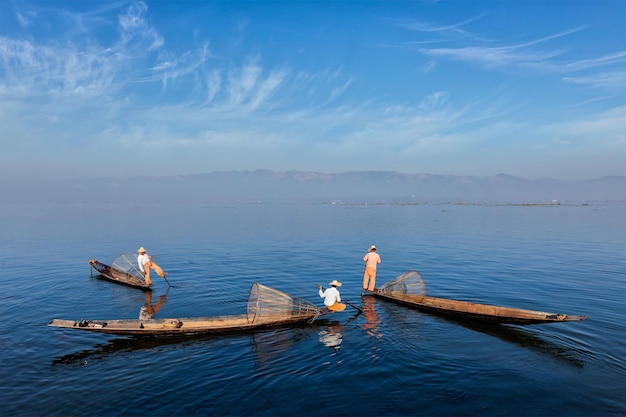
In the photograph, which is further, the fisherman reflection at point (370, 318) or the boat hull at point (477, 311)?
the fisherman reflection at point (370, 318)

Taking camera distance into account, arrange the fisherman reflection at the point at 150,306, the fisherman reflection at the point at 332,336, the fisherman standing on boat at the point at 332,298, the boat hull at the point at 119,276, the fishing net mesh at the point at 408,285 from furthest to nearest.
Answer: the boat hull at the point at 119,276 < the fishing net mesh at the point at 408,285 < the fisherman reflection at the point at 150,306 < the fisherman standing on boat at the point at 332,298 < the fisherman reflection at the point at 332,336

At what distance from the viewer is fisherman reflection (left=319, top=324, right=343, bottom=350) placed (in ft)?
55.7

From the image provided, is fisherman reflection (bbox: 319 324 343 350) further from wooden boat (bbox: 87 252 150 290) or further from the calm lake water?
wooden boat (bbox: 87 252 150 290)

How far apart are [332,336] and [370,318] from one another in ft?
11.3

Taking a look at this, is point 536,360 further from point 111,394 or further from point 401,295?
point 111,394

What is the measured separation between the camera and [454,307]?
20219 mm

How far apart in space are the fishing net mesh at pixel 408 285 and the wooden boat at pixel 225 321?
6152 mm

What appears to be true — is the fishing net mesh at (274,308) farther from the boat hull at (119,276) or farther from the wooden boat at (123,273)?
the wooden boat at (123,273)

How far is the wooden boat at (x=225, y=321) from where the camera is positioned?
16.7 metres

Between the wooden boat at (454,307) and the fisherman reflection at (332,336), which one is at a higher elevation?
the wooden boat at (454,307)

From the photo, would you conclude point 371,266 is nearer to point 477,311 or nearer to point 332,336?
point 477,311

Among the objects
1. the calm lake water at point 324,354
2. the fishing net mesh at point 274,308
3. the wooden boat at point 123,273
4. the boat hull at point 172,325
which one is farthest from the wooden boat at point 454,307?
the wooden boat at point 123,273

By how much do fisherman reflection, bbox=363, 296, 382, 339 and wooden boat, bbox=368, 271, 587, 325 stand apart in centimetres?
120

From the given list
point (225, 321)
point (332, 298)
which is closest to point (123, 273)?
point (225, 321)
